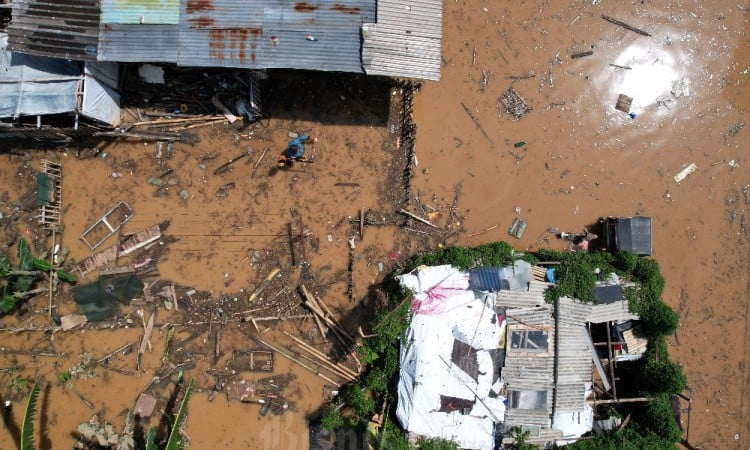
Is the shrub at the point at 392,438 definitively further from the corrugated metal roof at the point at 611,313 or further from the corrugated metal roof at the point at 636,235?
the corrugated metal roof at the point at 636,235

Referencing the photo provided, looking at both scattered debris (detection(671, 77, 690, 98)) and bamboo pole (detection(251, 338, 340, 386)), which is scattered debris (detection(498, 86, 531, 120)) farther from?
bamboo pole (detection(251, 338, 340, 386))

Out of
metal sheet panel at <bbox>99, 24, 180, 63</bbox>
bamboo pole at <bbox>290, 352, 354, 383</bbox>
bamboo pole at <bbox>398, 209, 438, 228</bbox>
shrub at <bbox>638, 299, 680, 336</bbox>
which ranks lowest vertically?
bamboo pole at <bbox>290, 352, 354, 383</bbox>

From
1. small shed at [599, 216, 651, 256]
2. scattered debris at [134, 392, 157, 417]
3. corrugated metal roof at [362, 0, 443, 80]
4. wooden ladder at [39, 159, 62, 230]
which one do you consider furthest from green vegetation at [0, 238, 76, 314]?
small shed at [599, 216, 651, 256]

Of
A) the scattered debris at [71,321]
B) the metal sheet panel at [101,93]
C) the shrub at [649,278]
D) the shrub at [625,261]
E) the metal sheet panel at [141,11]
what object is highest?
the metal sheet panel at [141,11]

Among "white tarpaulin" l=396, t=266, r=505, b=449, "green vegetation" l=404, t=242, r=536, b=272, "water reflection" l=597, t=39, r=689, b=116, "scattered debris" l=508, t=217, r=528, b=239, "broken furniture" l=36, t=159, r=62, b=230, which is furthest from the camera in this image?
"water reflection" l=597, t=39, r=689, b=116

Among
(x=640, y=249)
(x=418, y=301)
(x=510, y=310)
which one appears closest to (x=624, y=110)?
(x=640, y=249)

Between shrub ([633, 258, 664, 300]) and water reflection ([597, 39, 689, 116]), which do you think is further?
water reflection ([597, 39, 689, 116])

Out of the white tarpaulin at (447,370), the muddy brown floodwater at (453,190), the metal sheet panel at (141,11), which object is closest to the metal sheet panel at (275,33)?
the metal sheet panel at (141,11)
